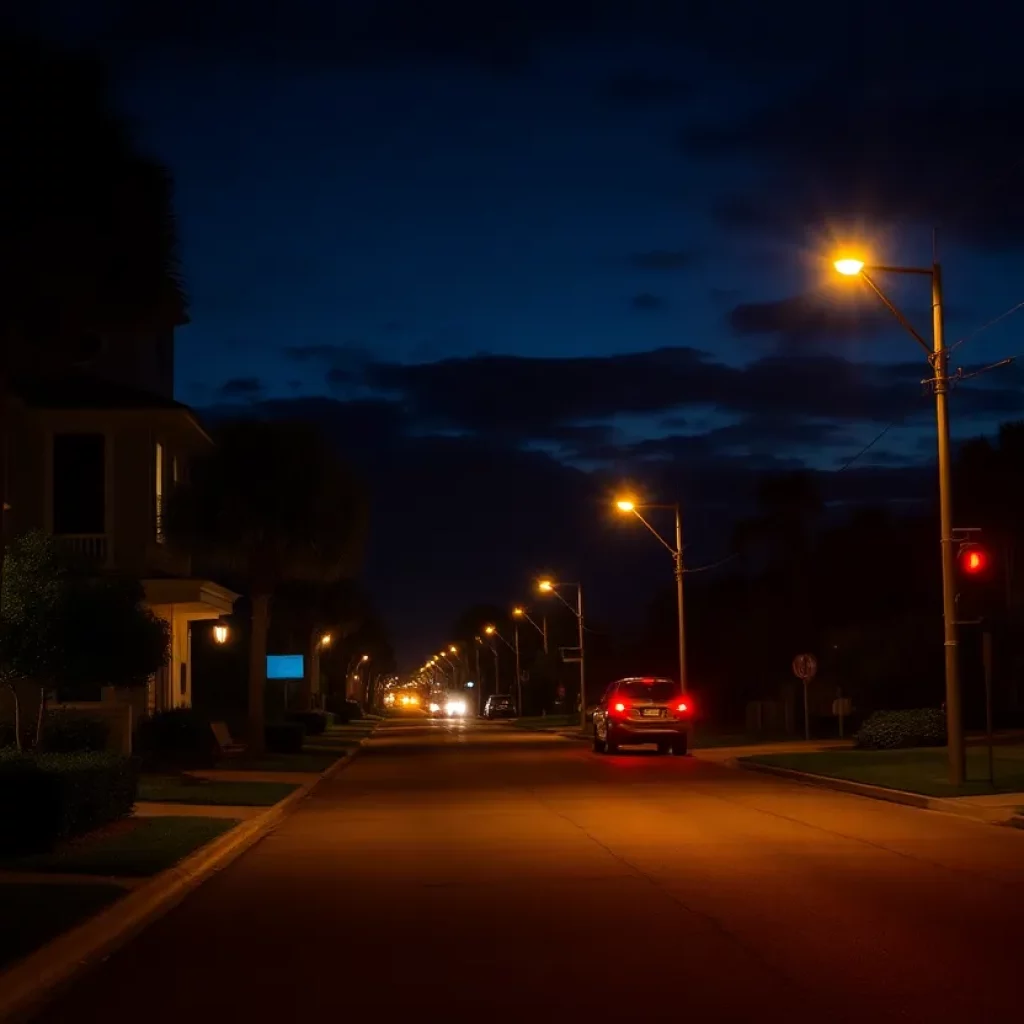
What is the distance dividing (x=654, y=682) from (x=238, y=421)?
12661 millimetres

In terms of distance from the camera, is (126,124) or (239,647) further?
(239,647)

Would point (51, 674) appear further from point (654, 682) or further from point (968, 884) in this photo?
point (654, 682)

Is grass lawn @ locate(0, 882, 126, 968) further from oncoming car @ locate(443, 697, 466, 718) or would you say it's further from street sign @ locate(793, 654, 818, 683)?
oncoming car @ locate(443, 697, 466, 718)

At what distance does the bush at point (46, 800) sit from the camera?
17.0 m

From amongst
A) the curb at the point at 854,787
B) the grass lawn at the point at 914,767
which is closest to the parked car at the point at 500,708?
the grass lawn at the point at 914,767

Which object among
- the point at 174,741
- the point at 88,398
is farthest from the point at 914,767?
the point at 88,398

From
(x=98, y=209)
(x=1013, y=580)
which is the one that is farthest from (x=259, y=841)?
(x=1013, y=580)

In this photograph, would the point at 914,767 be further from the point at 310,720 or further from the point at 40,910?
the point at 310,720

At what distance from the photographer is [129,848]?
59.3 ft

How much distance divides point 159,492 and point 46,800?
21.6 meters

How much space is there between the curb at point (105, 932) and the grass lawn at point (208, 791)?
17.9ft

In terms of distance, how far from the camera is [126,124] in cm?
1511

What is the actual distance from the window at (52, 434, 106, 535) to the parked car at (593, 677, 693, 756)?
14.8 metres

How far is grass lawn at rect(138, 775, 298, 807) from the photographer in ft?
87.2
